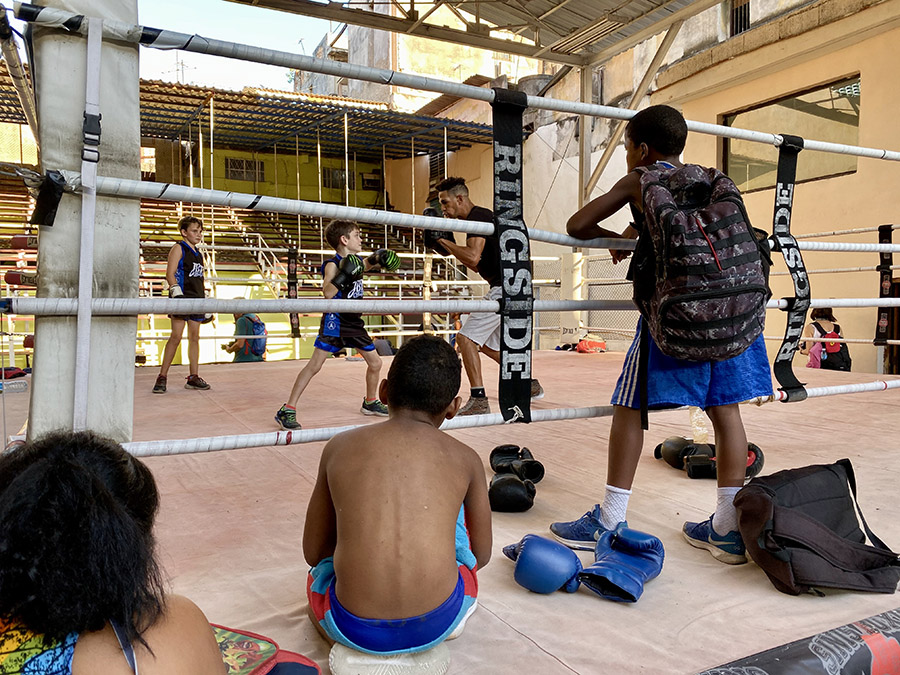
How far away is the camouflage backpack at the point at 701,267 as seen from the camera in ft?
4.88

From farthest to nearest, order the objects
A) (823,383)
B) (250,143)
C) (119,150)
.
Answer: (250,143)
(823,383)
(119,150)

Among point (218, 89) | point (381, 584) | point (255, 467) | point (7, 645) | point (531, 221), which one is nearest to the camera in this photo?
point (7, 645)

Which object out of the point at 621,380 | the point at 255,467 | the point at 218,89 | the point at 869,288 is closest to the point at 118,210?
the point at 621,380

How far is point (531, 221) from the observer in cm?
1305

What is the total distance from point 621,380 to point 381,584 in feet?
2.93

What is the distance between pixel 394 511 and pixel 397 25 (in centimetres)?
573

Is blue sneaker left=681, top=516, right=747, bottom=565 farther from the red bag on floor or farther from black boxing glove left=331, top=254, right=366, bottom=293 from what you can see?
the red bag on floor

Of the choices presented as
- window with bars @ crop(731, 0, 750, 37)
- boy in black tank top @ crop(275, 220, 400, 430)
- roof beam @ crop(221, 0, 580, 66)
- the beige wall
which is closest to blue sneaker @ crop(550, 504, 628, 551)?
boy in black tank top @ crop(275, 220, 400, 430)

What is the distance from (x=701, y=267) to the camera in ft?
4.85

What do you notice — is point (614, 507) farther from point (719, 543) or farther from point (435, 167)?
point (435, 167)

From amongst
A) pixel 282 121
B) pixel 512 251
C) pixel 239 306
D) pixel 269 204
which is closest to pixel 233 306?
pixel 239 306

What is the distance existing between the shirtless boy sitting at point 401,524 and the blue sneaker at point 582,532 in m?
0.53

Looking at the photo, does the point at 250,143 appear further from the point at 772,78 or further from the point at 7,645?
the point at 7,645

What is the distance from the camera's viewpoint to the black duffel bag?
1479 millimetres
